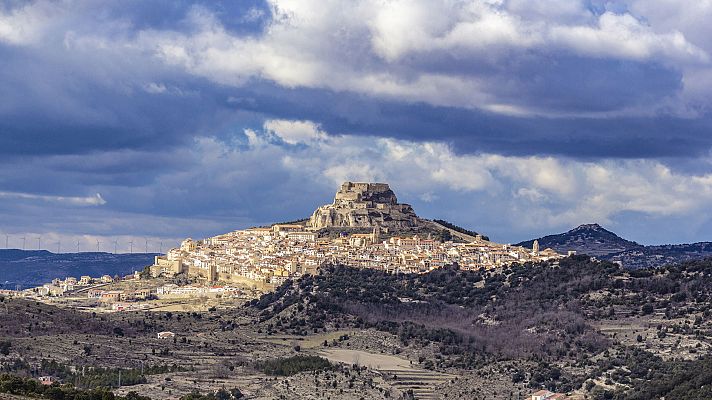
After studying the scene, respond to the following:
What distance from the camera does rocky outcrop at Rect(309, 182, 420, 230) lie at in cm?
15412

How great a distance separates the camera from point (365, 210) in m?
155

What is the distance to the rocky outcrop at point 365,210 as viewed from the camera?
154125mm

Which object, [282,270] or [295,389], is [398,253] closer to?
[282,270]

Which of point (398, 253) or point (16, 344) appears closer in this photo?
point (16, 344)

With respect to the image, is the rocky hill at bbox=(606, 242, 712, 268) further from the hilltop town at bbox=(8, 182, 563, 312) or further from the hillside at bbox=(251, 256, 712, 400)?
the hillside at bbox=(251, 256, 712, 400)

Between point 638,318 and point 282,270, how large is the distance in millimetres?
42950

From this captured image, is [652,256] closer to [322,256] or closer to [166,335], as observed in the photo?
[322,256]

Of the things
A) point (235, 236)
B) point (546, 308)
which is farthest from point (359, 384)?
point (235, 236)

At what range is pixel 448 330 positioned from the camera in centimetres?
10019

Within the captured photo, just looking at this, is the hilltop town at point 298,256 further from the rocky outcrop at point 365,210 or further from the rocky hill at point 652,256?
the rocky hill at point 652,256

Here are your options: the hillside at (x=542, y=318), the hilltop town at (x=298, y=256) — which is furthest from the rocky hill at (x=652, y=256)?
the hillside at (x=542, y=318)

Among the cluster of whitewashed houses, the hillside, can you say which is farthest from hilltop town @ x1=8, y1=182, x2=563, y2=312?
the hillside

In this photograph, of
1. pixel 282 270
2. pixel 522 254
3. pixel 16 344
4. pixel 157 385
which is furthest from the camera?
pixel 522 254

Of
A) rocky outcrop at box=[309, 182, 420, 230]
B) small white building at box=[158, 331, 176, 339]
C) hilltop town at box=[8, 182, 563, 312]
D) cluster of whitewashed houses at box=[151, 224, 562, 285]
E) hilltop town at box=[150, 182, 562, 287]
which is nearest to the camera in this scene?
small white building at box=[158, 331, 176, 339]
